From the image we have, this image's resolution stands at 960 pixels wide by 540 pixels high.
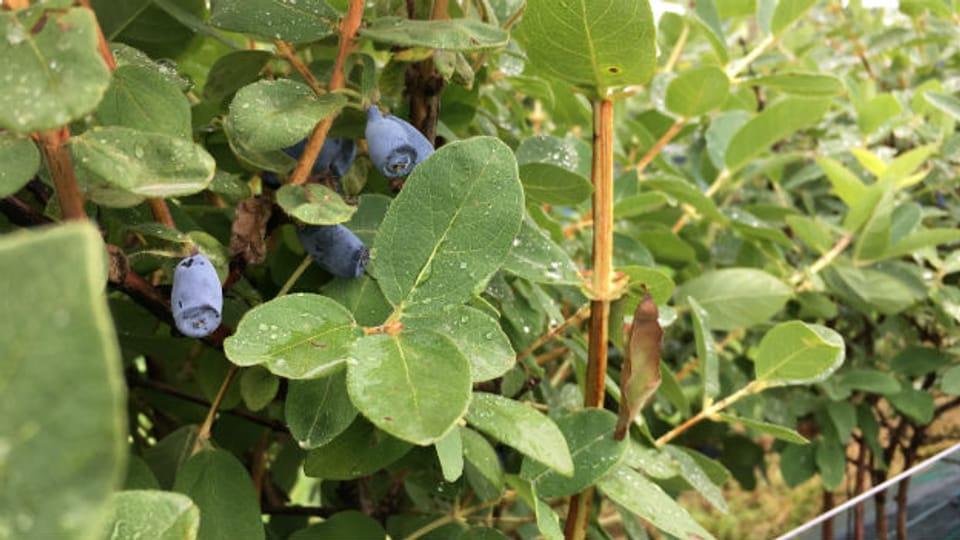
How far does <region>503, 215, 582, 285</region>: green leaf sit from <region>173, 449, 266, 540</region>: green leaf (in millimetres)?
228

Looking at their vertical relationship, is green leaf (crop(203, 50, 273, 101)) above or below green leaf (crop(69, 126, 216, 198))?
below

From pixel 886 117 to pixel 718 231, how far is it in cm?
33

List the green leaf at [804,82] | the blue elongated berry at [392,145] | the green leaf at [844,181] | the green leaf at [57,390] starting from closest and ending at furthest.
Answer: the green leaf at [57,390], the blue elongated berry at [392,145], the green leaf at [804,82], the green leaf at [844,181]

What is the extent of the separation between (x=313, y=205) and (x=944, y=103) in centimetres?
96

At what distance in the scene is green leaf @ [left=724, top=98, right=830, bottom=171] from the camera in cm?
105

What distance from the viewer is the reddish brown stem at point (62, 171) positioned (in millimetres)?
409

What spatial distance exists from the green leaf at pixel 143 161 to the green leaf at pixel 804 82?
661 mm

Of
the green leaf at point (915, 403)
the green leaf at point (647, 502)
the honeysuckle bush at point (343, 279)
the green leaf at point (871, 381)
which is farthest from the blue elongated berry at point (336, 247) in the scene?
the green leaf at point (915, 403)

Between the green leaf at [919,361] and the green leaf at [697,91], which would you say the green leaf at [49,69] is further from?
the green leaf at [919,361]

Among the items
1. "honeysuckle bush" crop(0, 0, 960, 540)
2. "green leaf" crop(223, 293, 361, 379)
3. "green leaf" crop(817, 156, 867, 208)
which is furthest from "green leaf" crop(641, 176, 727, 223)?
"green leaf" crop(223, 293, 361, 379)

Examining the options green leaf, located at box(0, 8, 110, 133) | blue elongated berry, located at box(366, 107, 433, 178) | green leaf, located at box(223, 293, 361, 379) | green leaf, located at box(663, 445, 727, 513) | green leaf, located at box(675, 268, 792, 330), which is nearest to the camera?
green leaf, located at box(0, 8, 110, 133)

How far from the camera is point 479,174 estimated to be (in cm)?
47

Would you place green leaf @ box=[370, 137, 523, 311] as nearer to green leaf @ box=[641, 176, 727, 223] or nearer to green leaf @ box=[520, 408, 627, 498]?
green leaf @ box=[520, 408, 627, 498]

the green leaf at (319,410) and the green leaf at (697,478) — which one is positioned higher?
the green leaf at (319,410)
